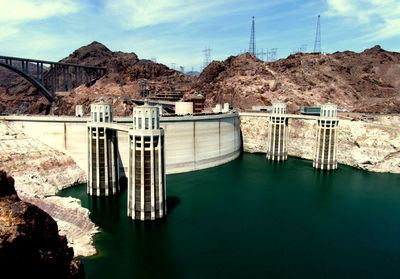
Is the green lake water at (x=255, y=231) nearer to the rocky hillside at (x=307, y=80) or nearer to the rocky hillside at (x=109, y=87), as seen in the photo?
the rocky hillside at (x=307, y=80)

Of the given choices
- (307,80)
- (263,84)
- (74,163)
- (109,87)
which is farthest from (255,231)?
(109,87)

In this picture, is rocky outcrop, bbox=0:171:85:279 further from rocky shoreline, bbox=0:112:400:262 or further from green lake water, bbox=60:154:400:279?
rocky shoreline, bbox=0:112:400:262

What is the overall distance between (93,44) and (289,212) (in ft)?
430

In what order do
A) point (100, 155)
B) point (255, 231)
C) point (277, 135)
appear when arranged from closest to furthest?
point (255, 231) < point (100, 155) < point (277, 135)

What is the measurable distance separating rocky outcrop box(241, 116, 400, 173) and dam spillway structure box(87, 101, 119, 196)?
44.8 m

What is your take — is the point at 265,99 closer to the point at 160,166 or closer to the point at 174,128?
the point at 174,128

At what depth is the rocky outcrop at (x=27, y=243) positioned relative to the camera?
12.7 meters

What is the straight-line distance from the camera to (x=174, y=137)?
6331 cm

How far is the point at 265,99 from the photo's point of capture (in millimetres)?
100188

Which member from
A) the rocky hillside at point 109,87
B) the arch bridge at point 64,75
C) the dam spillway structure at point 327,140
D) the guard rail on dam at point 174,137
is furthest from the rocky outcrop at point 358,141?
the arch bridge at point 64,75

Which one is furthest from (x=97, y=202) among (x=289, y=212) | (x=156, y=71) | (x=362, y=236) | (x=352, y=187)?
(x=156, y=71)

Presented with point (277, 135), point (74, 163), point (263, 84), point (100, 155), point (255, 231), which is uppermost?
point (263, 84)

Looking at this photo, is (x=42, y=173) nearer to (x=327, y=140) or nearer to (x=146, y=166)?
(x=146, y=166)

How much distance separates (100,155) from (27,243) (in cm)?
3776
